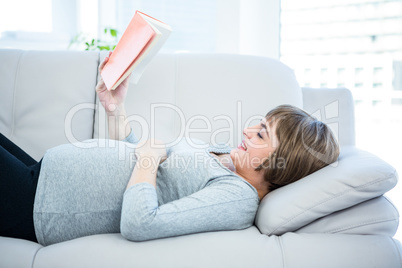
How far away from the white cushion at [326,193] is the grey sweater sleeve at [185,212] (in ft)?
0.28

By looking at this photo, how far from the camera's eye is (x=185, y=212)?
999 millimetres

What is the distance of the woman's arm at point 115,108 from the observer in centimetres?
152

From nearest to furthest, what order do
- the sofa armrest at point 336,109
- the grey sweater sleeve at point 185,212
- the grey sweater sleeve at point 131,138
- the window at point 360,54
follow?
1. the grey sweater sleeve at point 185,212
2. the grey sweater sleeve at point 131,138
3. the sofa armrest at point 336,109
4. the window at point 360,54

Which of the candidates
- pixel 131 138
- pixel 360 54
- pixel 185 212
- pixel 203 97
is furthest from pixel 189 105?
pixel 360 54

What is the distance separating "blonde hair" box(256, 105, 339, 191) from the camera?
1.17m

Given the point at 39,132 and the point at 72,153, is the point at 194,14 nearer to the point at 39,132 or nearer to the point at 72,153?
the point at 39,132

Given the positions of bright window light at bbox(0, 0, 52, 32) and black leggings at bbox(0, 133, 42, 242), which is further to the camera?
bright window light at bbox(0, 0, 52, 32)

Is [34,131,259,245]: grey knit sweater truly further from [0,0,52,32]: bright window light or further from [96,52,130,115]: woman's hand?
[0,0,52,32]: bright window light

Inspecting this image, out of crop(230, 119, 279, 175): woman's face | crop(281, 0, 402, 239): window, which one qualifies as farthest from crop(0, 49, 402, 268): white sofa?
crop(281, 0, 402, 239): window

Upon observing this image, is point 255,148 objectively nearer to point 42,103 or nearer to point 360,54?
point 42,103

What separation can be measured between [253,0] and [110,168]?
1875 mm

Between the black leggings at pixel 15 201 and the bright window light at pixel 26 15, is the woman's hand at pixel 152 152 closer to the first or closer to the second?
the black leggings at pixel 15 201

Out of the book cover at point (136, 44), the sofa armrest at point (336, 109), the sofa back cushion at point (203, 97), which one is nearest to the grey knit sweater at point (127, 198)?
the book cover at point (136, 44)

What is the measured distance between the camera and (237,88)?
1643 mm
